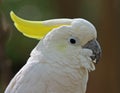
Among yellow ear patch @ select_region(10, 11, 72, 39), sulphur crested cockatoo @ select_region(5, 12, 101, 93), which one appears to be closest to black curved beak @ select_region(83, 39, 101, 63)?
sulphur crested cockatoo @ select_region(5, 12, 101, 93)

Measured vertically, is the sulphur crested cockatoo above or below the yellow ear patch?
below

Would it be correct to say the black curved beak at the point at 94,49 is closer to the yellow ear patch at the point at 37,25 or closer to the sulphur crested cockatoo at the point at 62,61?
the sulphur crested cockatoo at the point at 62,61

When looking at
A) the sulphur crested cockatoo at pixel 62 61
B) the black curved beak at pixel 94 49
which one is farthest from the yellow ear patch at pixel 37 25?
the black curved beak at pixel 94 49

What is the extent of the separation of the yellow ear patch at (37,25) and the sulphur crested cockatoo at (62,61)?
0.01 m

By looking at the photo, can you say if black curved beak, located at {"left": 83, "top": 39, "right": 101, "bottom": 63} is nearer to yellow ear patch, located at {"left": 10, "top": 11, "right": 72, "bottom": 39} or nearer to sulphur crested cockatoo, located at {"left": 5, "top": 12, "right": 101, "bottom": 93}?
sulphur crested cockatoo, located at {"left": 5, "top": 12, "right": 101, "bottom": 93}

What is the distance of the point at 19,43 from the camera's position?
7.14 metres

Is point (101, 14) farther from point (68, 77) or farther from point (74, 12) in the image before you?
point (68, 77)

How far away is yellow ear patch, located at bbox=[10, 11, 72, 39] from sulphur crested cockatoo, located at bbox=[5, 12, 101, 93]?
10 mm

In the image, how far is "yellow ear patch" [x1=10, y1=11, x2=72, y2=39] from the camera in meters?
2.03

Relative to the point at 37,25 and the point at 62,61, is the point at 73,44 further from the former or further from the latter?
the point at 37,25

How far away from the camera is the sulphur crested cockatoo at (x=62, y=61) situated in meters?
1.95

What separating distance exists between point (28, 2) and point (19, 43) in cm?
95

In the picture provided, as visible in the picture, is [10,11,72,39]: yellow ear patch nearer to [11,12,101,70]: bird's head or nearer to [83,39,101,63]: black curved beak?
[11,12,101,70]: bird's head

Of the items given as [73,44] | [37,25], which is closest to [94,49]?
[73,44]
